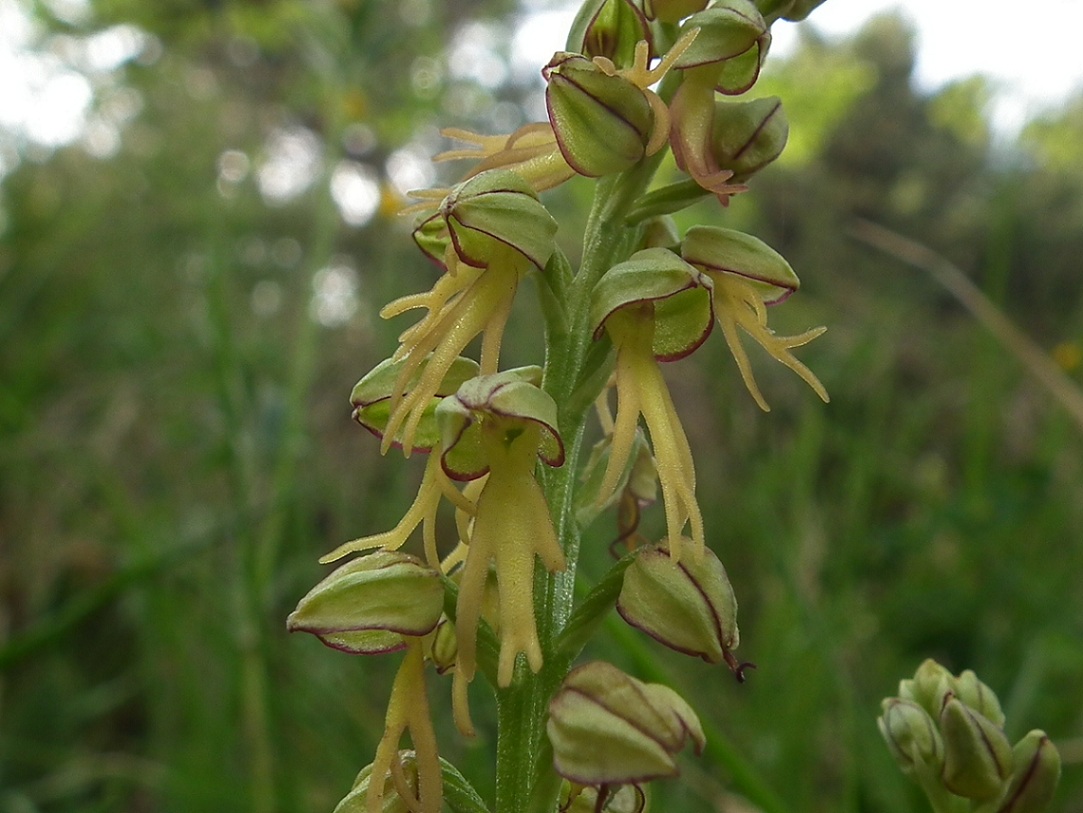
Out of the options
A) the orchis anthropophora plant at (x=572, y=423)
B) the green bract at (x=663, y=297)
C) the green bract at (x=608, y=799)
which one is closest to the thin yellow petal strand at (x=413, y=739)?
the orchis anthropophora plant at (x=572, y=423)

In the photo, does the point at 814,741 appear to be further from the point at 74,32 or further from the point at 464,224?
the point at 74,32

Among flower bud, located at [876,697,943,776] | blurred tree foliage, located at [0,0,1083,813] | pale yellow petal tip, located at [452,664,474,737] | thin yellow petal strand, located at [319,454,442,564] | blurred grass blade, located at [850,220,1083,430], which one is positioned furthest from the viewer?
blurred tree foliage, located at [0,0,1083,813]

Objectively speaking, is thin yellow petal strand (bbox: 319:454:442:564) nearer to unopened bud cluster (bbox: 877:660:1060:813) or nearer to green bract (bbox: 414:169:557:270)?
green bract (bbox: 414:169:557:270)

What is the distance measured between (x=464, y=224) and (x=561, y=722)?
1.02ft

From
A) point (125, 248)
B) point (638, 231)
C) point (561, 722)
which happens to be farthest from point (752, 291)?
point (125, 248)

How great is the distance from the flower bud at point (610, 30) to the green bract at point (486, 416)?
27 cm

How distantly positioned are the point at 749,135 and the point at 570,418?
225mm

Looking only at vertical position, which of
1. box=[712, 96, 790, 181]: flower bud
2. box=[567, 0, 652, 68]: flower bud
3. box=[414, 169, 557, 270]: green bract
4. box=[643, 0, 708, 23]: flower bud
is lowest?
box=[414, 169, 557, 270]: green bract

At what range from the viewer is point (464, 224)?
662 mm

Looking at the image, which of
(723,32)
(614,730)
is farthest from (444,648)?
(723,32)

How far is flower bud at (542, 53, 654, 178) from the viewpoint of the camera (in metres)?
0.65

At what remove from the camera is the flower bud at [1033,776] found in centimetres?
71

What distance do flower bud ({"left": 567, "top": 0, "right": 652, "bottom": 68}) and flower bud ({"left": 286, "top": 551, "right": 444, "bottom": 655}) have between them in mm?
397

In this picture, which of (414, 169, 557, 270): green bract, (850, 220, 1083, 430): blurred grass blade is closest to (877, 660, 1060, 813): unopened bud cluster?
(414, 169, 557, 270): green bract
